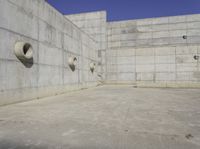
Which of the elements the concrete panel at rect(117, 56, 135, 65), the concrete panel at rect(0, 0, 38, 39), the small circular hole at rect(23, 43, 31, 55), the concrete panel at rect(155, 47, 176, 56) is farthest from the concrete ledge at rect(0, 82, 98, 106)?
the concrete panel at rect(155, 47, 176, 56)

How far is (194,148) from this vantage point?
70.1 inches

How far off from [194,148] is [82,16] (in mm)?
15150

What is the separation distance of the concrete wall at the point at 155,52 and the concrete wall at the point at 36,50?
5394 mm

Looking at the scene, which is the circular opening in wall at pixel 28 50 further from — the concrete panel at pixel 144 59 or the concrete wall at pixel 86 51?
the concrete panel at pixel 144 59

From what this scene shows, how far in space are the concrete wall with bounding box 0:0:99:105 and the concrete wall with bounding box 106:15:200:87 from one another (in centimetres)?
539

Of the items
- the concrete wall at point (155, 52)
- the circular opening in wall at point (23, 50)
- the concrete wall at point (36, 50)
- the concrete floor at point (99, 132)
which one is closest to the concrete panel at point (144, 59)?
the concrete wall at point (155, 52)

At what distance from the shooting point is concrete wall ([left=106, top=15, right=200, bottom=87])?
38.8ft

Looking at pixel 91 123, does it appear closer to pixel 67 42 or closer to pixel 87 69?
pixel 67 42

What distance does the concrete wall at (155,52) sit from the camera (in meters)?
11.8

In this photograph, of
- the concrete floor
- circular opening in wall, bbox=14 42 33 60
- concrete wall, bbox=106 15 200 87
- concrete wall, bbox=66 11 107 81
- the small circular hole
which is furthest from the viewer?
concrete wall, bbox=66 11 107 81

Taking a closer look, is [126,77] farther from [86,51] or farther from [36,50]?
Result: [36,50]

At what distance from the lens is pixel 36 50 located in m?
5.40

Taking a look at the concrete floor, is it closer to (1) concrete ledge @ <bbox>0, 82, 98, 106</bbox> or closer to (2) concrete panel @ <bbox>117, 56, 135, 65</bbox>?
(1) concrete ledge @ <bbox>0, 82, 98, 106</bbox>

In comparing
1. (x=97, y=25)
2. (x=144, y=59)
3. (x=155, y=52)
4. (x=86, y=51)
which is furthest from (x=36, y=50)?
(x=97, y=25)
